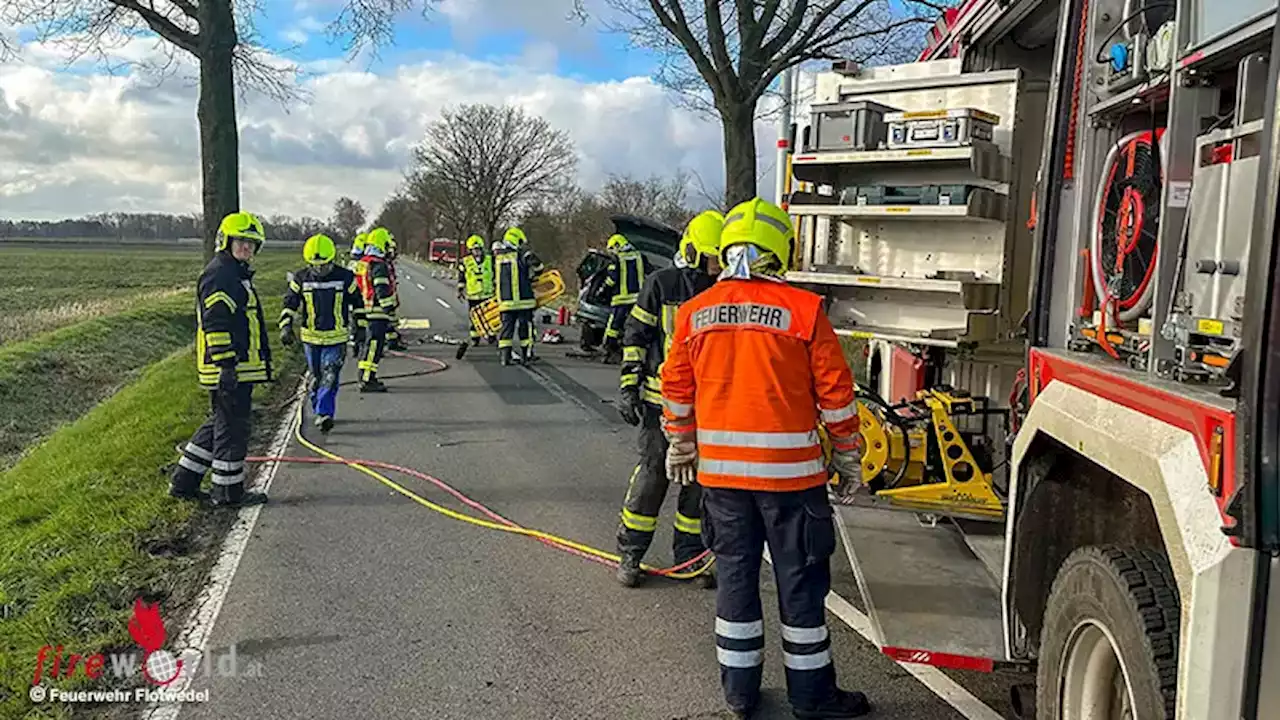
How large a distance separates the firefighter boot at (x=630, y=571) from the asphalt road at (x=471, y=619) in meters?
0.08

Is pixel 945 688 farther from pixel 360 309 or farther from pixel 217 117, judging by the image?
pixel 217 117

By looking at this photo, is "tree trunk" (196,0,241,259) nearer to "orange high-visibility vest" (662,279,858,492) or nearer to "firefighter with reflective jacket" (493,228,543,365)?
"firefighter with reflective jacket" (493,228,543,365)

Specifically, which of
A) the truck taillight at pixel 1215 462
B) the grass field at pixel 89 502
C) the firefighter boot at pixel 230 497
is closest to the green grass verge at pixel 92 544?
the grass field at pixel 89 502

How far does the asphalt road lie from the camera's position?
13.1ft

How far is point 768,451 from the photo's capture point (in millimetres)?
3793

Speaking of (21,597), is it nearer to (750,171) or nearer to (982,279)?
(982,279)

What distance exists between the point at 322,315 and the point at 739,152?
28.6 feet

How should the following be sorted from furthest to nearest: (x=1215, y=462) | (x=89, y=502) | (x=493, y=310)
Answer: (x=493, y=310) → (x=89, y=502) → (x=1215, y=462)

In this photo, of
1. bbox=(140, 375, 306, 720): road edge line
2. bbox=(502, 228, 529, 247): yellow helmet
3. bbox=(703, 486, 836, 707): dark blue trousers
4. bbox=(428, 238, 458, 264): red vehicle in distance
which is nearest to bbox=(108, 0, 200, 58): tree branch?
bbox=(502, 228, 529, 247): yellow helmet

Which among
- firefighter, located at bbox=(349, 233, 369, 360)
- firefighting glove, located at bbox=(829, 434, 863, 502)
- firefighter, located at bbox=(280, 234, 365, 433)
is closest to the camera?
firefighting glove, located at bbox=(829, 434, 863, 502)

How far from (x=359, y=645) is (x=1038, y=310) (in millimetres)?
3114

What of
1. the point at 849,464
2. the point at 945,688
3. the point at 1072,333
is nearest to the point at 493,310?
the point at 849,464

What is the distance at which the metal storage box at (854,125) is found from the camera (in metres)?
5.54

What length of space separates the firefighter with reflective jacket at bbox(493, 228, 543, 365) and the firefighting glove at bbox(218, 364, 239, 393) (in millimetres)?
7301
